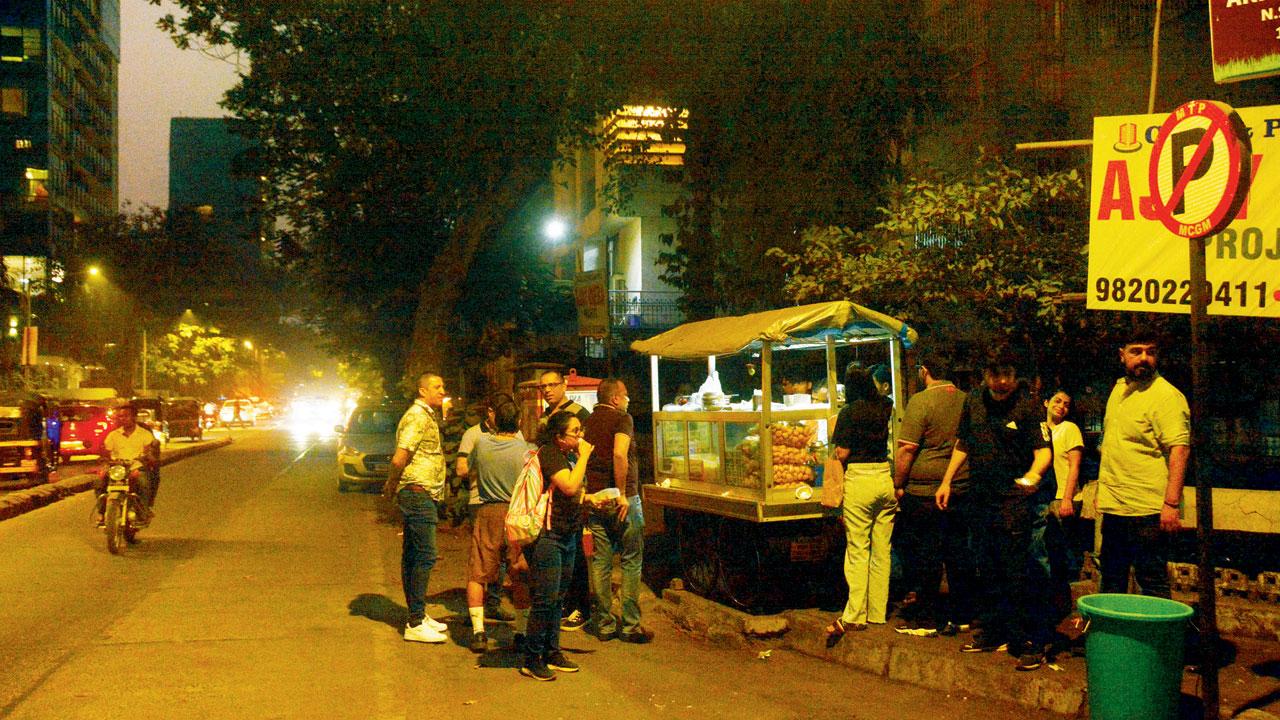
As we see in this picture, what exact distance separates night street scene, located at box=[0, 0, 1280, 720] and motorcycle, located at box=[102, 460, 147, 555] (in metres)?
0.06

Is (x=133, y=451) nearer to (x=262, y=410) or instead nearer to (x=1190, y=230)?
(x=1190, y=230)

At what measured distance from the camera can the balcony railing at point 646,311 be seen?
1192 inches

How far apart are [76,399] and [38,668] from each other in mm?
28275

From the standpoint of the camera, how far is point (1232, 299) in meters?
6.98

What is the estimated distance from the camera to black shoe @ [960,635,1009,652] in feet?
24.3

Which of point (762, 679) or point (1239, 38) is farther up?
point (1239, 38)

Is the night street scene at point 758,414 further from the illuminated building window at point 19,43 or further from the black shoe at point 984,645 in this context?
the illuminated building window at point 19,43

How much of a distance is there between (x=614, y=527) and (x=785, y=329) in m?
2.08

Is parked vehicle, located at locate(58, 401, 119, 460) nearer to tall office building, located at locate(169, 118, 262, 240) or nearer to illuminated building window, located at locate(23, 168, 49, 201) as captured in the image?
illuminated building window, located at locate(23, 168, 49, 201)

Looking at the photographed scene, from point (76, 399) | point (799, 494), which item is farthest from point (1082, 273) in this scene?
point (76, 399)

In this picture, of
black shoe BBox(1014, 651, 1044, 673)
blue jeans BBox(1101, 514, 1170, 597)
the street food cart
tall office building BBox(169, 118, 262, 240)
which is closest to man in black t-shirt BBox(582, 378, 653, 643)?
the street food cart

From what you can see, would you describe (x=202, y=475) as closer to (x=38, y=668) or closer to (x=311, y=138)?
(x=311, y=138)

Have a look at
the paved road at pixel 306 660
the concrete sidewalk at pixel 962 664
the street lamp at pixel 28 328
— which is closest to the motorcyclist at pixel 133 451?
the paved road at pixel 306 660

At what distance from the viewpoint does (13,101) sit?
73938 mm
